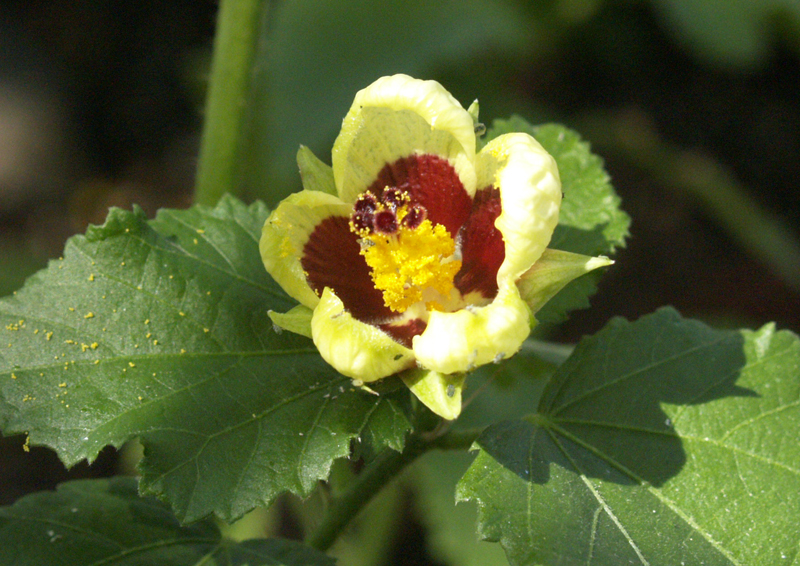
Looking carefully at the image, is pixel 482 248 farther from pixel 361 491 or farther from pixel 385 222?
Answer: pixel 361 491

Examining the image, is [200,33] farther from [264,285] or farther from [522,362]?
[264,285]

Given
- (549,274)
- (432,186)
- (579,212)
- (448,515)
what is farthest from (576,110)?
(549,274)

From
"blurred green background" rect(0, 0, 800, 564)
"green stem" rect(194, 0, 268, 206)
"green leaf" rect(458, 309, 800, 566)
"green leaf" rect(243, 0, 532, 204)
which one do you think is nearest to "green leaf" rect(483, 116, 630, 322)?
"green leaf" rect(458, 309, 800, 566)

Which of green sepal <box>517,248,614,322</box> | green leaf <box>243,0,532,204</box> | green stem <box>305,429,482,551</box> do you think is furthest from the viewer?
green leaf <box>243,0,532,204</box>

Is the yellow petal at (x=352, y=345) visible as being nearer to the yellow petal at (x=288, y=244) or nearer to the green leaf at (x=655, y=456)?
the yellow petal at (x=288, y=244)

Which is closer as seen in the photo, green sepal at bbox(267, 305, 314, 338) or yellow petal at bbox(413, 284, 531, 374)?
yellow petal at bbox(413, 284, 531, 374)

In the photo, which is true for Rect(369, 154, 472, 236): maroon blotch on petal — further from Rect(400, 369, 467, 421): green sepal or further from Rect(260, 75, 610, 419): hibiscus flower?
Rect(400, 369, 467, 421): green sepal
